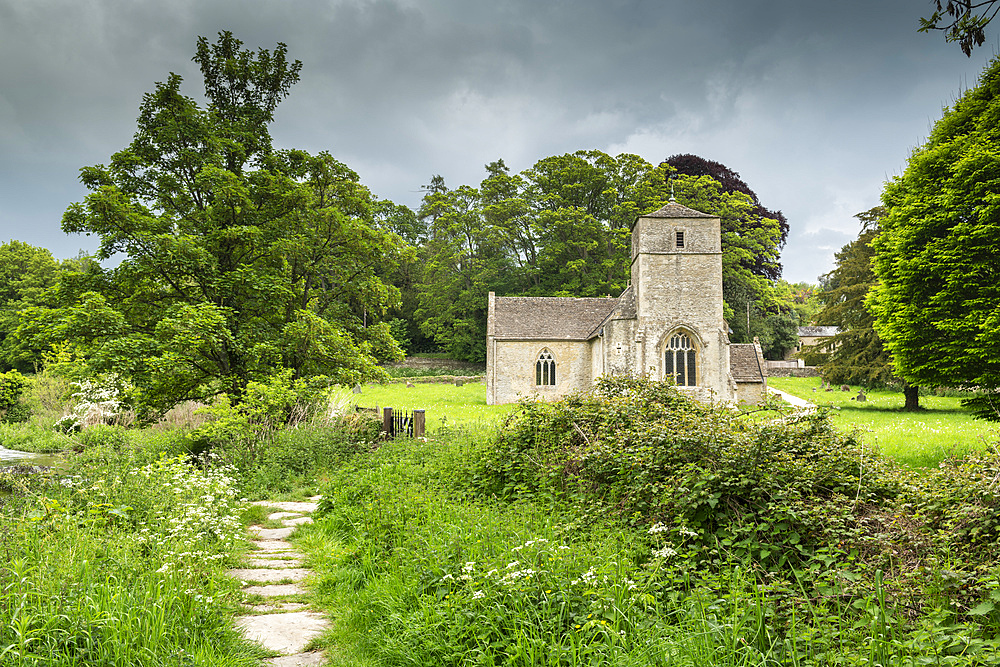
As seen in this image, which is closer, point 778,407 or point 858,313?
point 778,407

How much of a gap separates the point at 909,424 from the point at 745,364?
1033 centimetres

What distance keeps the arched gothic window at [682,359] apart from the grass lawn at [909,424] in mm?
6321

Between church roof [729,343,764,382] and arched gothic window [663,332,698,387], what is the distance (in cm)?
188

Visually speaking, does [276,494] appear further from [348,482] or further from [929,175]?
[929,175]

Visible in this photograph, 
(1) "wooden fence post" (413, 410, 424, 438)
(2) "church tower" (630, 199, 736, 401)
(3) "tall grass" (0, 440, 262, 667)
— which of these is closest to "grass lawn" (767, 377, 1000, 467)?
(3) "tall grass" (0, 440, 262, 667)

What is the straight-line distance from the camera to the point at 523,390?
97.9ft

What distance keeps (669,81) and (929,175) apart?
6506 millimetres

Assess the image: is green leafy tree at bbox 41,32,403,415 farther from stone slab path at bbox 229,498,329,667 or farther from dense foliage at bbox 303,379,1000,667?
dense foliage at bbox 303,379,1000,667

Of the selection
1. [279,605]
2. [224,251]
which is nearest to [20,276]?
[224,251]

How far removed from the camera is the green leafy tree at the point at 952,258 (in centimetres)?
1002

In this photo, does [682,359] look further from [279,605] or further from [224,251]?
[279,605]

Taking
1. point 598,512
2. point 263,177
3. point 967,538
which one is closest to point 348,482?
point 598,512

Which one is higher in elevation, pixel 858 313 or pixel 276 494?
pixel 858 313

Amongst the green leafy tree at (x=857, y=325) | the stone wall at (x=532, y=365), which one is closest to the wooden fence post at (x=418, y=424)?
the stone wall at (x=532, y=365)
